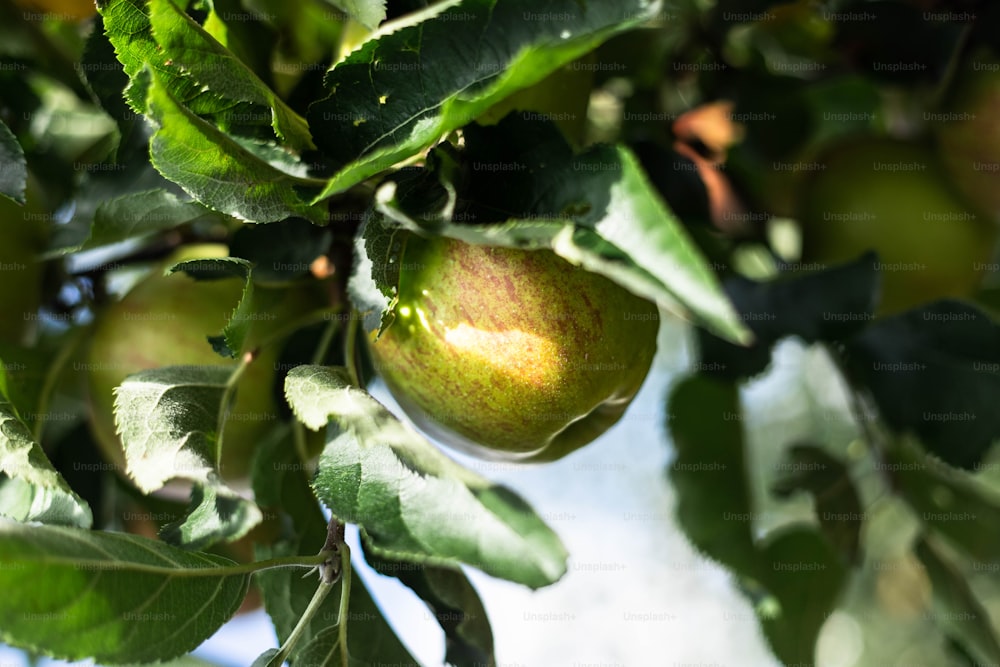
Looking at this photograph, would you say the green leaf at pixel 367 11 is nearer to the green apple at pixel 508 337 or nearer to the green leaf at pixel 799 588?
the green apple at pixel 508 337

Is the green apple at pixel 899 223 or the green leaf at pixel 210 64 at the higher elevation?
the green leaf at pixel 210 64

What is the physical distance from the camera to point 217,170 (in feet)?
1.24

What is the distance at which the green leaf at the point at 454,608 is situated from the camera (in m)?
0.45

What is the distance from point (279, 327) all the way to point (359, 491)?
0.20 meters

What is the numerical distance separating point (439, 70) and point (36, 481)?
256 millimetres

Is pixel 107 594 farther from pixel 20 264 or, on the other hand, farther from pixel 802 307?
pixel 802 307

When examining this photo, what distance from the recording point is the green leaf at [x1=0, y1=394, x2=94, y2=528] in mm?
399

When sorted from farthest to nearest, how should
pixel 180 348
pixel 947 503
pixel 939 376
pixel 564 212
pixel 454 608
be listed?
pixel 947 503
pixel 939 376
pixel 180 348
pixel 454 608
pixel 564 212

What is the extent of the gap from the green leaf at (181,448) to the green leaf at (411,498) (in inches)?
2.2

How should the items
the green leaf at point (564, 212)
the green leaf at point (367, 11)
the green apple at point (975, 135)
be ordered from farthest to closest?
the green apple at point (975, 135) < the green leaf at point (367, 11) < the green leaf at point (564, 212)

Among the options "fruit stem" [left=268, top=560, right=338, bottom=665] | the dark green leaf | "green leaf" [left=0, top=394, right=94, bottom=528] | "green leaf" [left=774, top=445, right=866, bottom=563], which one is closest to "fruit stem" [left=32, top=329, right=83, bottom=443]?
"green leaf" [left=0, top=394, right=94, bottom=528]

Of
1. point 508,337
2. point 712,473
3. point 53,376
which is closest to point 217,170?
point 508,337

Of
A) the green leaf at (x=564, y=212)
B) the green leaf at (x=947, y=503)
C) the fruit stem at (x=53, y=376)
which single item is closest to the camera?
the green leaf at (x=564, y=212)

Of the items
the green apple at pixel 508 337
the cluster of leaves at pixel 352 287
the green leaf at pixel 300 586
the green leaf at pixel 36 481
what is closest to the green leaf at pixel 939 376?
the cluster of leaves at pixel 352 287
